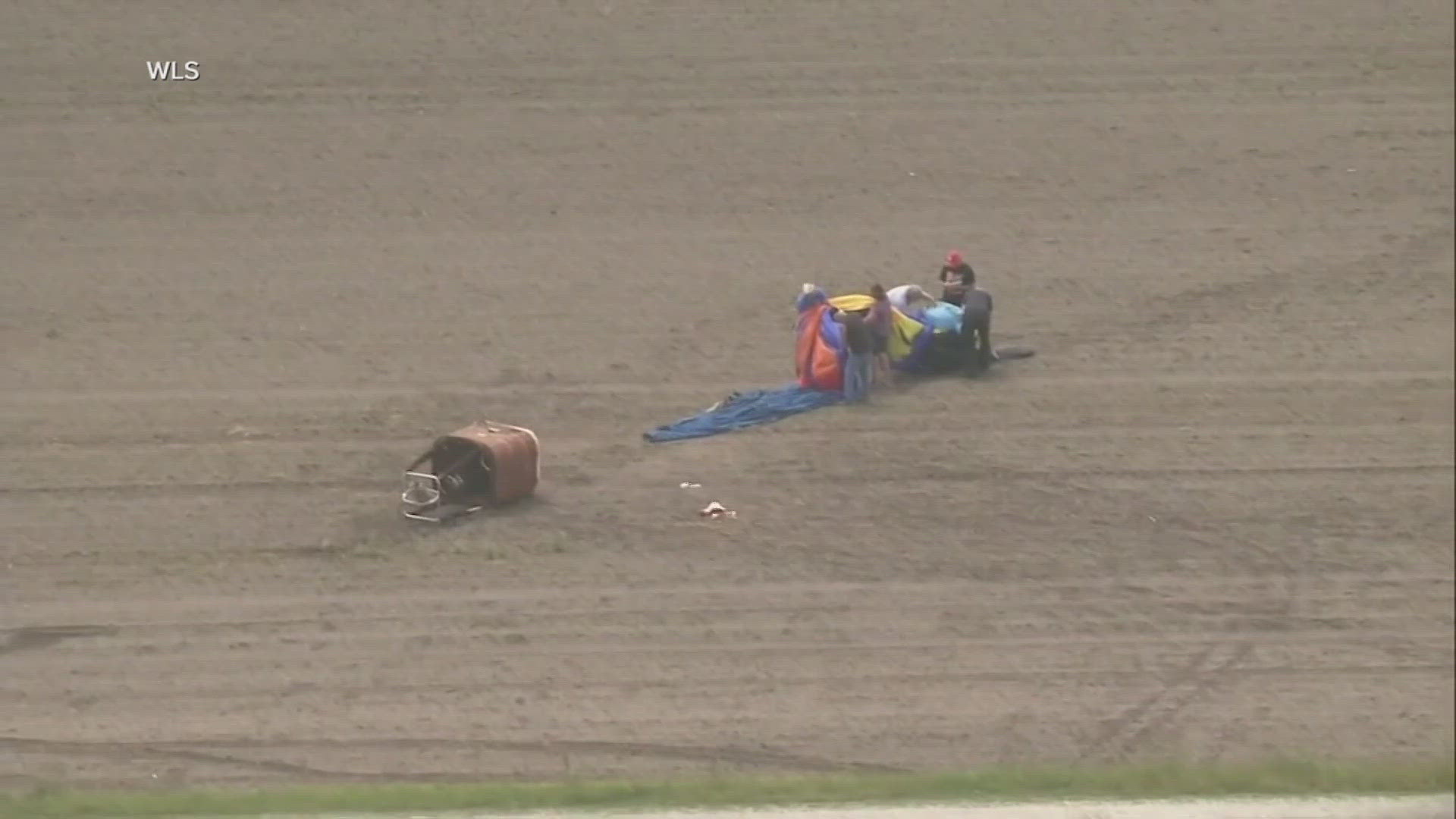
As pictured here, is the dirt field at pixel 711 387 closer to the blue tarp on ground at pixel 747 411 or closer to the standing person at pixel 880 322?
the blue tarp on ground at pixel 747 411

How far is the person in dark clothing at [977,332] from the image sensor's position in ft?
47.1

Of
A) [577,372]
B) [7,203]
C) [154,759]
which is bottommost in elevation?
[154,759]

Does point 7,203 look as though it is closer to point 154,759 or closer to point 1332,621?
point 154,759

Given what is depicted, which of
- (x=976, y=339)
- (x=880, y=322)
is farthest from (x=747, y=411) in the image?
(x=976, y=339)

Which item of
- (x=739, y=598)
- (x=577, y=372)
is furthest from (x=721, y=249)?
(x=739, y=598)

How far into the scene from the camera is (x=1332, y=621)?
1045 cm

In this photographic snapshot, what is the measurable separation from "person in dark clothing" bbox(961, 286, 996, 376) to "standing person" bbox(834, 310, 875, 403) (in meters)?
0.75

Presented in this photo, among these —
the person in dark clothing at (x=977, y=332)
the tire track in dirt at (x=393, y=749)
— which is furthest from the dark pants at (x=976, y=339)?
the tire track in dirt at (x=393, y=749)

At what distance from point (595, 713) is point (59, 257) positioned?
884 cm

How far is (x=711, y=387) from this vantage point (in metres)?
14.5

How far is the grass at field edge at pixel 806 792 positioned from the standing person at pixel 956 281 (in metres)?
7.08

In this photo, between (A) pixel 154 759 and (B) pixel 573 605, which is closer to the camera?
(A) pixel 154 759

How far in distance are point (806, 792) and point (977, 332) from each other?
24.1 ft

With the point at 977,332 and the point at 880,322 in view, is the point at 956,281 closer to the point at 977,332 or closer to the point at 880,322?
the point at 977,332
